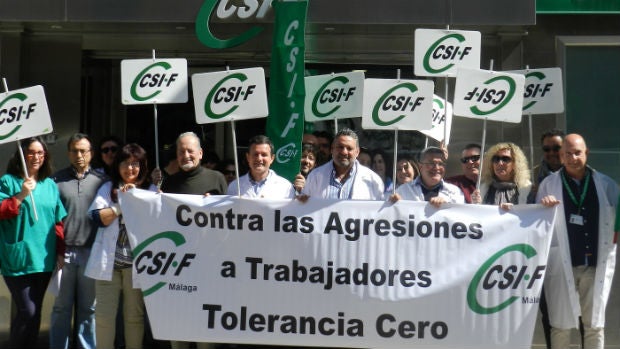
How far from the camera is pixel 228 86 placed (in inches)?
330

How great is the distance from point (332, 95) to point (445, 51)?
125cm

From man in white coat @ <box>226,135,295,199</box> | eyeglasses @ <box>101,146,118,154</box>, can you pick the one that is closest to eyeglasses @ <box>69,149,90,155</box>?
eyeglasses @ <box>101,146,118,154</box>

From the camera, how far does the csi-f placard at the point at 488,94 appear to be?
8.34 meters

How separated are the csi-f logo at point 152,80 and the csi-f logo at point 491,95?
2559 millimetres

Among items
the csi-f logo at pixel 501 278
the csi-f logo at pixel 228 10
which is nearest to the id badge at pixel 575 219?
the csi-f logo at pixel 501 278

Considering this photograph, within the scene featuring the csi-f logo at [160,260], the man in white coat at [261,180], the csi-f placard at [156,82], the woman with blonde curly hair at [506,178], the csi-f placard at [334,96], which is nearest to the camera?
the csi-f logo at [160,260]

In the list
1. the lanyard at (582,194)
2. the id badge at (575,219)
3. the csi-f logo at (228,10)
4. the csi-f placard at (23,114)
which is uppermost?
the csi-f logo at (228,10)

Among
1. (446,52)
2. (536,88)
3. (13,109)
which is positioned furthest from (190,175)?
(536,88)

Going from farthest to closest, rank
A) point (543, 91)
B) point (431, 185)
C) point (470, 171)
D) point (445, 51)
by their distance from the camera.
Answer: point (543, 91), point (445, 51), point (470, 171), point (431, 185)

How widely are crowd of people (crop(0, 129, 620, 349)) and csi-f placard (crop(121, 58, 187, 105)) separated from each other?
0.52m

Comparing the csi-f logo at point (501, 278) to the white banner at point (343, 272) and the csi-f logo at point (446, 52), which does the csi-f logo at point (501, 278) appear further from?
the csi-f logo at point (446, 52)

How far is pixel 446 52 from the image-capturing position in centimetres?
914

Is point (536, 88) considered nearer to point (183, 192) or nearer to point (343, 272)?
point (343, 272)

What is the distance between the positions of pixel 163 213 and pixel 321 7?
2.98m
